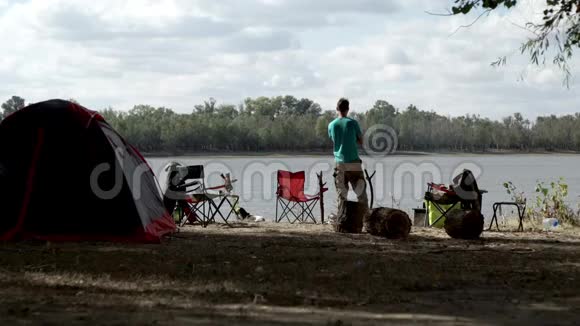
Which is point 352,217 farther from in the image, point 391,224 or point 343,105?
point 343,105

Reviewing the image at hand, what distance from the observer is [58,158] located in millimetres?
8766

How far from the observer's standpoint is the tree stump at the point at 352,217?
32.1ft

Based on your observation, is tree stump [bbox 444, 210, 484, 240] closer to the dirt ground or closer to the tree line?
the dirt ground

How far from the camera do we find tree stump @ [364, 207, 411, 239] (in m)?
9.30

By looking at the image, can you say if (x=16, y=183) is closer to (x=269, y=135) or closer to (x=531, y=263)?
(x=531, y=263)

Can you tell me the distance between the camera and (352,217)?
981cm

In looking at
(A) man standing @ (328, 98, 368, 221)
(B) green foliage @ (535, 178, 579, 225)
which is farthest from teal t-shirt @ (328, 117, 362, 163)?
(B) green foliage @ (535, 178, 579, 225)

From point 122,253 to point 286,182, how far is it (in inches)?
216

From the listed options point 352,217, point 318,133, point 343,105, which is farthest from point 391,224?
point 318,133

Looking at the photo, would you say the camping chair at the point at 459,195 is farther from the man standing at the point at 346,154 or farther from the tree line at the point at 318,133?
the tree line at the point at 318,133

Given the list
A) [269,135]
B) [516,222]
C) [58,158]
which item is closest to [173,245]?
[58,158]

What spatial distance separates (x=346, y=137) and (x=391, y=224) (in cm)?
110

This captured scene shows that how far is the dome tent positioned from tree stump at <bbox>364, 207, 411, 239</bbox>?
2284 mm

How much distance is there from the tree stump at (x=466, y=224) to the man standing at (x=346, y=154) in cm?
103
